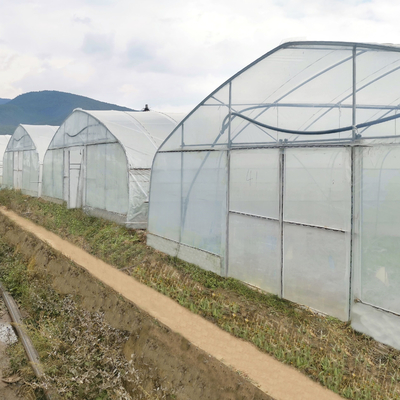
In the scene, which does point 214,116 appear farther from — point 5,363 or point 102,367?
point 5,363

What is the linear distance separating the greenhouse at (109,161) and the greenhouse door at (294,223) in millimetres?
6294

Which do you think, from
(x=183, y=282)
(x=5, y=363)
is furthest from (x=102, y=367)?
(x=183, y=282)

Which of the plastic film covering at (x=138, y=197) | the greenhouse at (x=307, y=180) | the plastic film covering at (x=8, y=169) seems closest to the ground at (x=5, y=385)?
the greenhouse at (x=307, y=180)

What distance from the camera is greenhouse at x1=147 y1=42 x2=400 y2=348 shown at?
7.59 meters

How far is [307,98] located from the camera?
30.4 ft

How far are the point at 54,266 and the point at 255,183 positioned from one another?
22.8ft

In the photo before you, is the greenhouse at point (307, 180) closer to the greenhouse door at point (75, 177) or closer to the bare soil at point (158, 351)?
the bare soil at point (158, 351)

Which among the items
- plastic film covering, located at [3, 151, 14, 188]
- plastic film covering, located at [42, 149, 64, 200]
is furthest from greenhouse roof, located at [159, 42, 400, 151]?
plastic film covering, located at [3, 151, 14, 188]

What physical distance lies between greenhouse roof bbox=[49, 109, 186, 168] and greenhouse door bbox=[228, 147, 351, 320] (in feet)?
22.6

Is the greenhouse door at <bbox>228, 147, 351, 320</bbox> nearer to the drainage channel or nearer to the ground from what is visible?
the drainage channel

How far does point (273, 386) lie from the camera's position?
21.0ft

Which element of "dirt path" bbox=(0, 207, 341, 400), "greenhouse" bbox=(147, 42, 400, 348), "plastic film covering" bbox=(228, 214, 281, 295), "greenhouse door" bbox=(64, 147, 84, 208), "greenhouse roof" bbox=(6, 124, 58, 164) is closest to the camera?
"dirt path" bbox=(0, 207, 341, 400)

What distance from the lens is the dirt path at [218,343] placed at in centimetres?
635

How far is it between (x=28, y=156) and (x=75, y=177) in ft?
28.2
